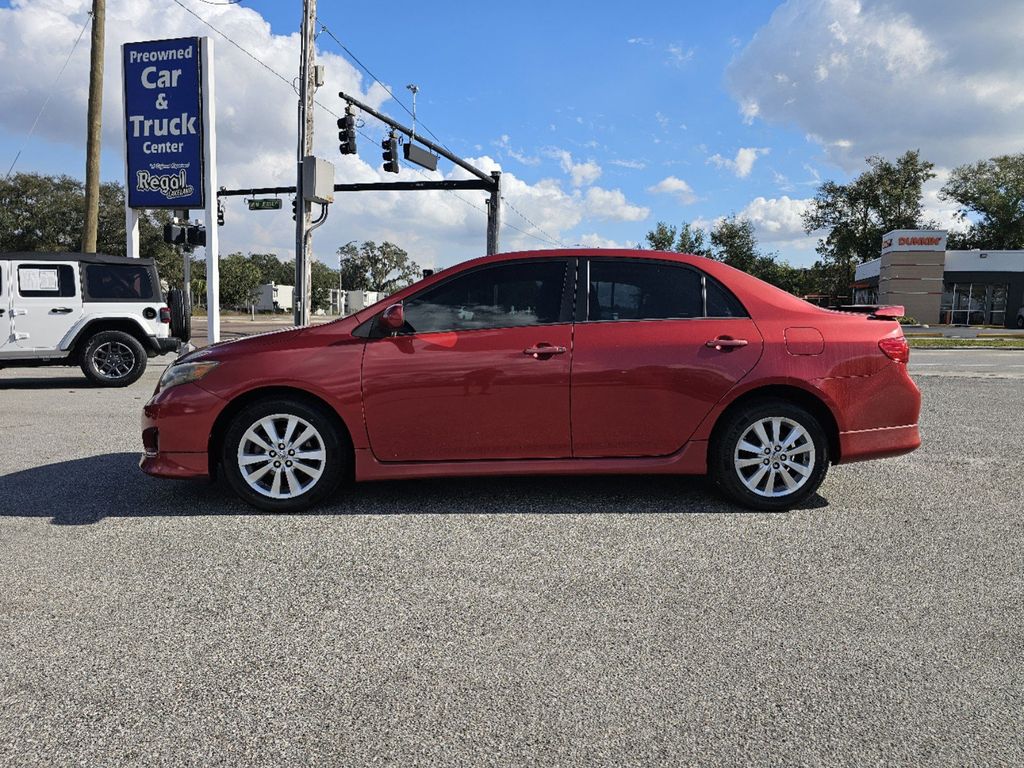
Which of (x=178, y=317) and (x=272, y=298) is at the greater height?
(x=272, y=298)

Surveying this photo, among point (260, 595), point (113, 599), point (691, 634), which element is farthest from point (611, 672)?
point (113, 599)

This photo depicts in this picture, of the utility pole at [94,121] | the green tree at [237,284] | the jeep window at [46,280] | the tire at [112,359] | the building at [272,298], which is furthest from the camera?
the building at [272,298]

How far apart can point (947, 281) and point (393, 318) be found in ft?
167

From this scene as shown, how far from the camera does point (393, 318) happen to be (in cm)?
432

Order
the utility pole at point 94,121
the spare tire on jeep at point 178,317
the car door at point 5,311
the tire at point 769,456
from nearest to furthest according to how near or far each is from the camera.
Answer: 1. the tire at point 769,456
2. the car door at point 5,311
3. the spare tire on jeep at point 178,317
4. the utility pole at point 94,121

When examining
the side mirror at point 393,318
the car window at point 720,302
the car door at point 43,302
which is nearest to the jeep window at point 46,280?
the car door at point 43,302

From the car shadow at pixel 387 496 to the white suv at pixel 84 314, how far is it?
19.2 ft

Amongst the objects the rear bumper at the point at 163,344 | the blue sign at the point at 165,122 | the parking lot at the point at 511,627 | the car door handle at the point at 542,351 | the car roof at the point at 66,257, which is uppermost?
the blue sign at the point at 165,122

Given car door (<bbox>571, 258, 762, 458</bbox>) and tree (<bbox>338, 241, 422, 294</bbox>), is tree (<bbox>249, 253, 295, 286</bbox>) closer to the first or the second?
tree (<bbox>338, 241, 422, 294</bbox>)

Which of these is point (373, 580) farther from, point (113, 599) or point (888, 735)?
point (888, 735)

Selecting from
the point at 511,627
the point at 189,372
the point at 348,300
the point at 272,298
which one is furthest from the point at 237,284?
the point at 511,627

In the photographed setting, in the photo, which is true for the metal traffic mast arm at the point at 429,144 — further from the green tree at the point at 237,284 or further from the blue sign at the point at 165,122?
the green tree at the point at 237,284

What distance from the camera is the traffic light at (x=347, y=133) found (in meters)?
19.6

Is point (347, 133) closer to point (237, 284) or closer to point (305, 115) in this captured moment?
point (305, 115)
